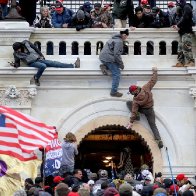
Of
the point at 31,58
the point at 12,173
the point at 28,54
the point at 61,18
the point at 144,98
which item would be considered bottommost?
the point at 12,173

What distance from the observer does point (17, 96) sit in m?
23.2

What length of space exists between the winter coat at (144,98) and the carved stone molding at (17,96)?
2.72 m

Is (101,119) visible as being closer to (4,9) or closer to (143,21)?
(143,21)

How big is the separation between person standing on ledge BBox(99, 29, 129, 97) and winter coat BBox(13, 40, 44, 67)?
1.74m

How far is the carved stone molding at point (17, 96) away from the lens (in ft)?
76.0

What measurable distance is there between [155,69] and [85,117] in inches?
90.7

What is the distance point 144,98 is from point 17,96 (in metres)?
3.43

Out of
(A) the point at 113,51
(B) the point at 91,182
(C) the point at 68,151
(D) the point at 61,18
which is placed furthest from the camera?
(D) the point at 61,18

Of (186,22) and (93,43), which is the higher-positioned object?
(186,22)

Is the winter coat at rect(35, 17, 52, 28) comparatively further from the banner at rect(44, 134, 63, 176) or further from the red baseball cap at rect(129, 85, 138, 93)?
the banner at rect(44, 134, 63, 176)

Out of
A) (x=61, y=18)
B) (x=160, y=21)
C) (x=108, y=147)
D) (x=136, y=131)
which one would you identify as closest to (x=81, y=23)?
(x=61, y=18)

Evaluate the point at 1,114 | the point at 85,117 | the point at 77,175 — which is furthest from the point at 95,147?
the point at 1,114

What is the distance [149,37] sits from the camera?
23859 millimetres

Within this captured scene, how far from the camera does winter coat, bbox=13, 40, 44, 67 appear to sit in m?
23.0
